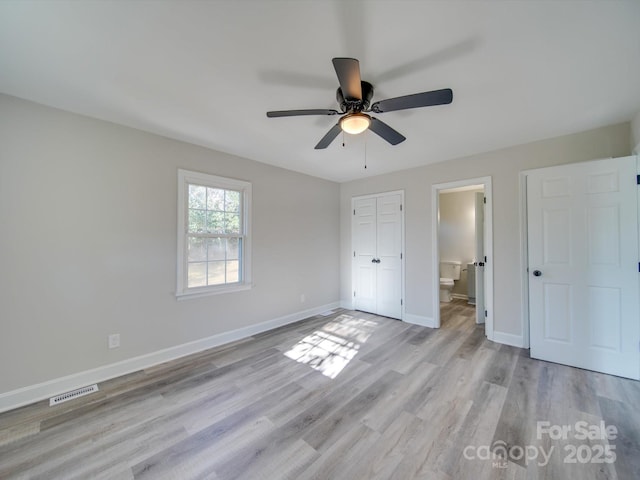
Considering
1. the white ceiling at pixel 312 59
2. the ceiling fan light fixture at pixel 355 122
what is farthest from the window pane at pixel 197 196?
the ceiling fan light fixture at pixel 355 122

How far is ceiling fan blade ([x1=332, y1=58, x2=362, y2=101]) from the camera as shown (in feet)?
4.44

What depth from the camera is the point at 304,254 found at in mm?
4445

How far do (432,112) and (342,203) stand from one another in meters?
2.86

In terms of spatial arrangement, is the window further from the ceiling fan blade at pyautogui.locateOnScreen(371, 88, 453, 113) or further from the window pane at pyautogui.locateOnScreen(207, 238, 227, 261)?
the ceiling fan blade at pyautogui.locateOnScreen(371, 88, 453, 113)

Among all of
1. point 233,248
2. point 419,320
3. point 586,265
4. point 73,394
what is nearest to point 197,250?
point 233,248

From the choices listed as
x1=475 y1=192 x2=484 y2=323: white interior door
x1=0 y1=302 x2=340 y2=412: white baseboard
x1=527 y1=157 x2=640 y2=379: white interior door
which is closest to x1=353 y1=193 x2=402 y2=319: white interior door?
x1=475 y1=192 x2=484 y2=323: white interior door

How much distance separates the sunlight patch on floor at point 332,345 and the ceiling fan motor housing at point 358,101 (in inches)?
95.8

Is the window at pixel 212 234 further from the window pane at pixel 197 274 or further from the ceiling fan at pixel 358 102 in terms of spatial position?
the ceiling fan at pixel 358 102

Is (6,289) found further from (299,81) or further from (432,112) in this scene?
(432,112)

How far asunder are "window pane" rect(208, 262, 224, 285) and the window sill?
0.09m

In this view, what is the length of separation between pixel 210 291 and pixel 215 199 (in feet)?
3.97

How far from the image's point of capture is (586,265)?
8.74 ft

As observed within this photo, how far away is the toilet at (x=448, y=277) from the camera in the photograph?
5.29 m

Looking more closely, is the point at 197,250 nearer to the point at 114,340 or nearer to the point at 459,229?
the point at 114,340
